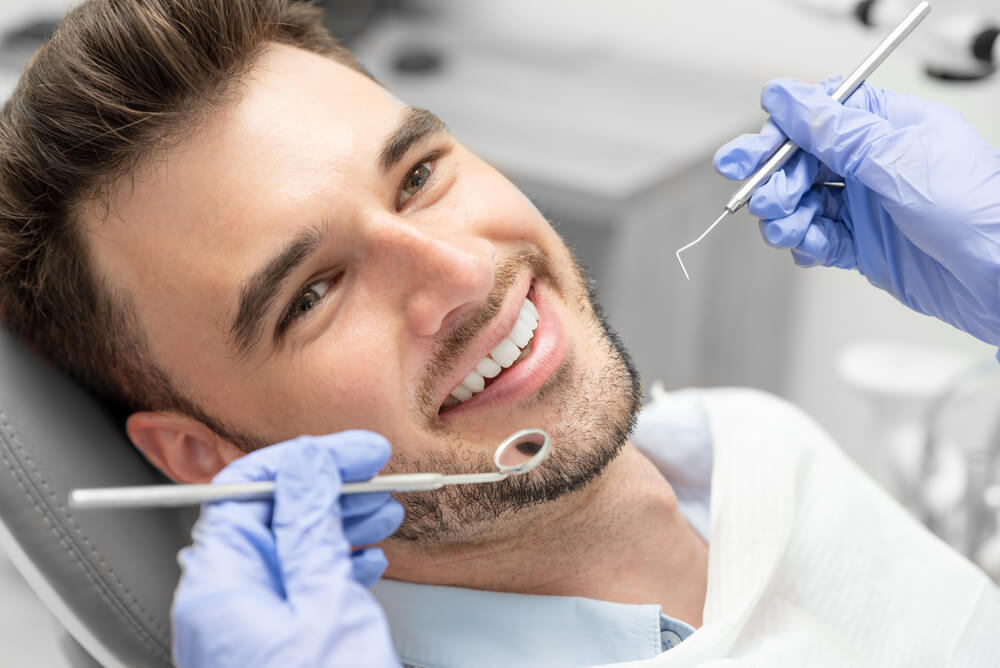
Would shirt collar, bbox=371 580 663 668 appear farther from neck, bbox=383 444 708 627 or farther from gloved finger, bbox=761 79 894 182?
gloved finger, bbox=761 79 894 182

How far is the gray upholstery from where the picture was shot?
965 millimetres

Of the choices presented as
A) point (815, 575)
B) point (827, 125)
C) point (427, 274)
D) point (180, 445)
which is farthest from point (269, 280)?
point (815, 575)

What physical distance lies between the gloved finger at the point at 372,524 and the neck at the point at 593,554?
215 millimetres

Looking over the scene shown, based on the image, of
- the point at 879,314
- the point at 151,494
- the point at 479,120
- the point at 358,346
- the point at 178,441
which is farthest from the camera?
the point at 879,314

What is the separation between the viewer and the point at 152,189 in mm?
991

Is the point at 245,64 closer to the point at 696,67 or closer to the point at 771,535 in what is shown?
the point at 771,535

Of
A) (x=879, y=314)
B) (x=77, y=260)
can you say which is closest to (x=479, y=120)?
(x=879, y=314)

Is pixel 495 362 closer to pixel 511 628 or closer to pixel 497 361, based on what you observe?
pixel 497 361

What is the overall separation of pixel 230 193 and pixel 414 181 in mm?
197

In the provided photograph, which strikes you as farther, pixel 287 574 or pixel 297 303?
pixel 297 303

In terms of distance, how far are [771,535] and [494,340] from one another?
0.42 m

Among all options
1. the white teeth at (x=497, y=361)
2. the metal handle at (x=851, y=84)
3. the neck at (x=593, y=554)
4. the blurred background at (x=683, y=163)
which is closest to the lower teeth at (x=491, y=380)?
the white teeth at (x=497, y=361)

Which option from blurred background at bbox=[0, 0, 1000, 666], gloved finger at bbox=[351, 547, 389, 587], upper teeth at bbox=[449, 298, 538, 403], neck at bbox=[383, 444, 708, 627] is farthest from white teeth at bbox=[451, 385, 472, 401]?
blurred background at bbox=[0, 0, 1000, 666]

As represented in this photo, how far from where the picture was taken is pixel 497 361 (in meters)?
1.03
